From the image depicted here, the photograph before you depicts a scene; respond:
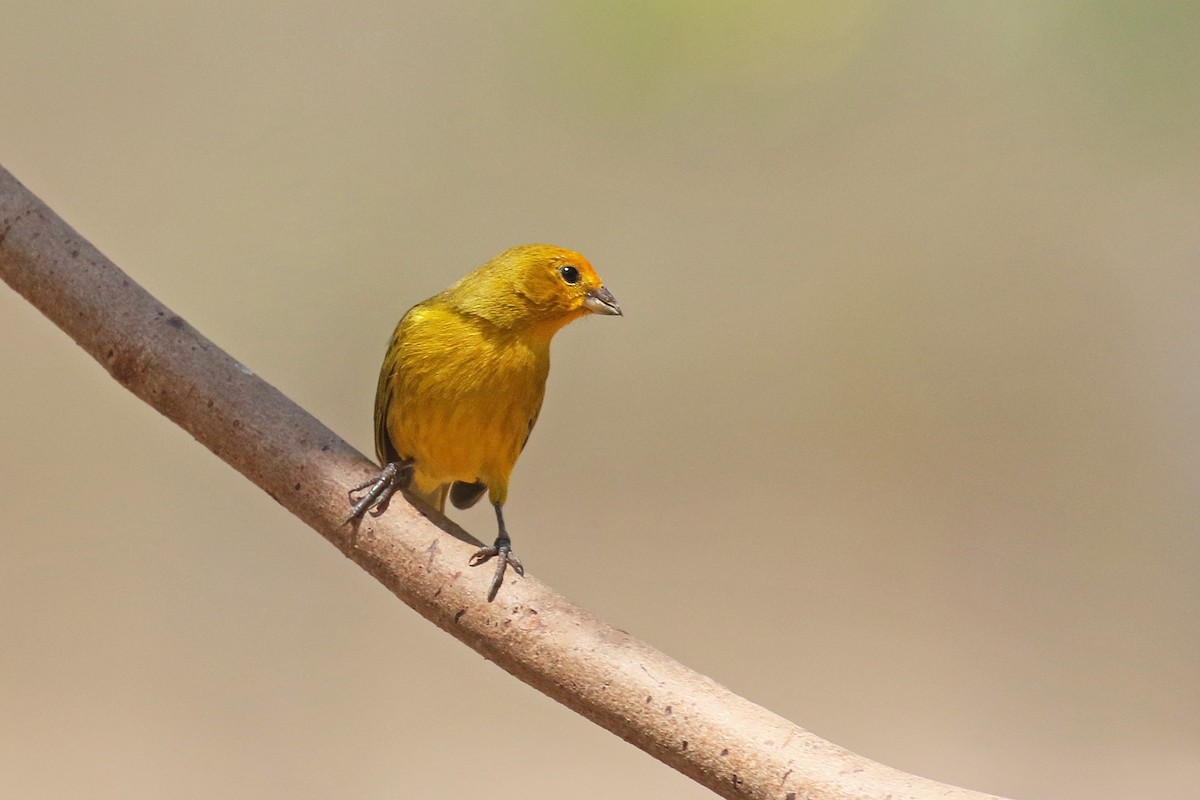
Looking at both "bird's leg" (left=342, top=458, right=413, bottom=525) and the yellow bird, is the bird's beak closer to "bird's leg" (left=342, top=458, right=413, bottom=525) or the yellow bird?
the yellow bird

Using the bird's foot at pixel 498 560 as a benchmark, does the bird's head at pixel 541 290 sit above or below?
above

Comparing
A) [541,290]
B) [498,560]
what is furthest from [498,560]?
[541,290]

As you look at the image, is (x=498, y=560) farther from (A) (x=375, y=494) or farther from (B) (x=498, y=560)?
(A) (x=375, y=494)

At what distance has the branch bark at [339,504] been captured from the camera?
1.60m

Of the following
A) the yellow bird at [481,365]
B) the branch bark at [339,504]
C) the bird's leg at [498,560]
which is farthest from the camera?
the yellow bird at [481,365]

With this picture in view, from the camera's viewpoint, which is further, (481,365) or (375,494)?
(481,365)

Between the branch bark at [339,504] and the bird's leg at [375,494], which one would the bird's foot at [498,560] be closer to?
the branch bark at [339,504]

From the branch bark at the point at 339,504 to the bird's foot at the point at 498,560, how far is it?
2 cm

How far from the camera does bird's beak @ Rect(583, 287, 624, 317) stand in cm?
228

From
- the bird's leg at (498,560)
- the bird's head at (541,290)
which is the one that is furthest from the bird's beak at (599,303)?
the bird's leg at (498,560)

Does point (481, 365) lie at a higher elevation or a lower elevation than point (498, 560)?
higher

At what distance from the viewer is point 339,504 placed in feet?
5.99

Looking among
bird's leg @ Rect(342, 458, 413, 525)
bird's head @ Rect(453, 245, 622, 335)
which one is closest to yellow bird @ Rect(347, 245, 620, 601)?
bird's head @ Rect(453, 245, 622, 335)

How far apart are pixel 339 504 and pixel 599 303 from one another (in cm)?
73
